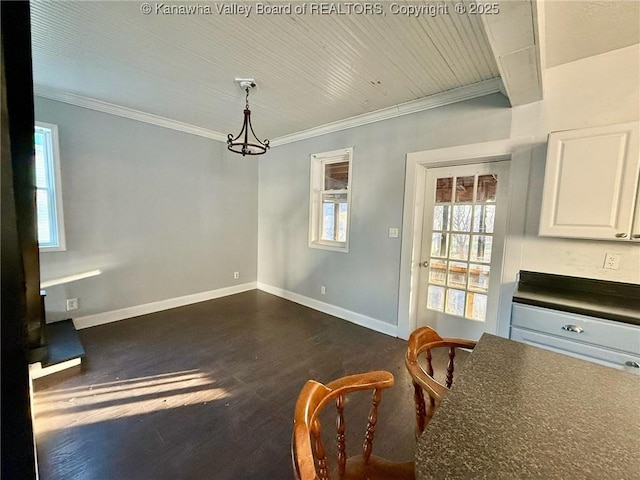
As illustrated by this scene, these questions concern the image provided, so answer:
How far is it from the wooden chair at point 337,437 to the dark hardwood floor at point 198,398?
2.46ft

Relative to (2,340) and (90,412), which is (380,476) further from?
(90,412)

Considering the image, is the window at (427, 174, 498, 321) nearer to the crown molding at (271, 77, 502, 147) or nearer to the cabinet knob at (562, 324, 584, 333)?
the crown molding at (271, 77, 502, 147)

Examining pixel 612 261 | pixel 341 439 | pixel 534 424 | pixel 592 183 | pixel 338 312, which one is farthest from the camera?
pixel 338 312

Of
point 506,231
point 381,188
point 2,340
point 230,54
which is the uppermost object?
point 230,54

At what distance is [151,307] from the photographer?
363cm

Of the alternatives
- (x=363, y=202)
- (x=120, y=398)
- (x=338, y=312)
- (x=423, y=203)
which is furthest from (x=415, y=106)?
(x=120, y=398)

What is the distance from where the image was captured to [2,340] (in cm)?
57

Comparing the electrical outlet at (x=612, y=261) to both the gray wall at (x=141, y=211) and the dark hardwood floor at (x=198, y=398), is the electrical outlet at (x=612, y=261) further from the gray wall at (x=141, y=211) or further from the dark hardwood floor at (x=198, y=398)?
the gray wall at (x=141, y=211)

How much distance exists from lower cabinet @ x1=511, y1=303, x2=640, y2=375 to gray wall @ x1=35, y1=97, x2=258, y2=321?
385cm

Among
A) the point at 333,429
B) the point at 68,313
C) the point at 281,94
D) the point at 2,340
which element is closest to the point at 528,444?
A: the point at 2,340

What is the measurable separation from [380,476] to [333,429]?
96cm

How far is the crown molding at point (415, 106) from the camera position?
2408 mm

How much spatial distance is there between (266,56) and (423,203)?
2.05 metres

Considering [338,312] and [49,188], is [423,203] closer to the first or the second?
[338,312]
